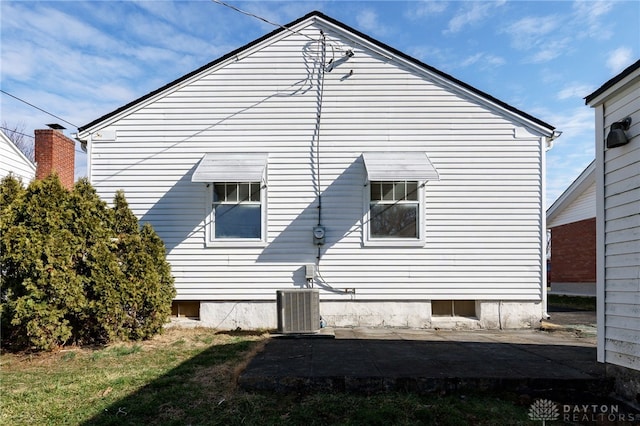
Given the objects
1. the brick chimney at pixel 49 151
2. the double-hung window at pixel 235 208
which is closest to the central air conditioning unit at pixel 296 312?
the double-hung window at pixel 235 208

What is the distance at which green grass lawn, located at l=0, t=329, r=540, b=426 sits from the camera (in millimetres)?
3818

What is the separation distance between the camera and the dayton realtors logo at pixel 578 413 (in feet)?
13.0

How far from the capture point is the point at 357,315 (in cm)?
809

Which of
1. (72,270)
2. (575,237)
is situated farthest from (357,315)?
(575,237)

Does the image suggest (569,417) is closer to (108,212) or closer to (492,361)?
(492,361)

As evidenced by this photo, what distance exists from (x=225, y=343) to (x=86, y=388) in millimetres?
2420

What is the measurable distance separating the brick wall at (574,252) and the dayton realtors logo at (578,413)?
13.9 meters

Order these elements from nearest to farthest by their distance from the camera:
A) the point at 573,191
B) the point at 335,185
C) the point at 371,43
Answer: the point at 335,185
the point at 371,43
the point at 573,191

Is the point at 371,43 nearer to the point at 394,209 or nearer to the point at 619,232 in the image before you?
the point at 394,209

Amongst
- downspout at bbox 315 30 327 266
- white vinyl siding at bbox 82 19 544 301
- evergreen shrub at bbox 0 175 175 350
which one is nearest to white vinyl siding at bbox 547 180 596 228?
white vinyl siding at bbox 82 19 544 301

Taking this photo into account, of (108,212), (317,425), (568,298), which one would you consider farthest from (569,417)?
(568,298)

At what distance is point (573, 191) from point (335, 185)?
1263 centimetres

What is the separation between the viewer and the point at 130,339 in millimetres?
6867

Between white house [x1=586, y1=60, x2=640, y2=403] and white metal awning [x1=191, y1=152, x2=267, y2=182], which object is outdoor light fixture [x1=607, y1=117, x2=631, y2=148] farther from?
white metal awning [x1=191, y1=152, x2=267, y2=182]
